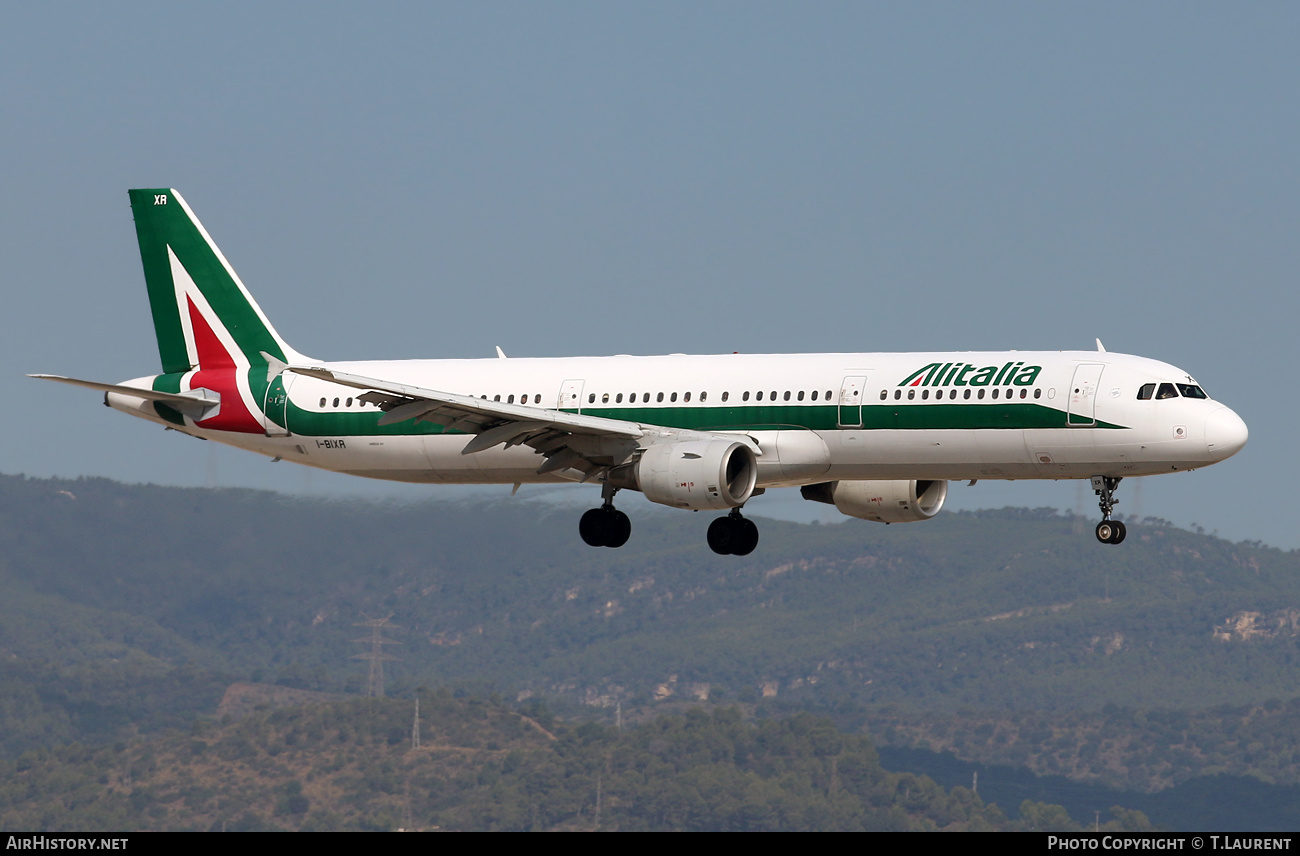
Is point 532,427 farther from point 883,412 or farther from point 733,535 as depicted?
point 883,412

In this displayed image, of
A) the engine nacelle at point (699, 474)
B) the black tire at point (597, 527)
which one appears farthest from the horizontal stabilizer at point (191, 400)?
the engine nacelle at point (699, 474)

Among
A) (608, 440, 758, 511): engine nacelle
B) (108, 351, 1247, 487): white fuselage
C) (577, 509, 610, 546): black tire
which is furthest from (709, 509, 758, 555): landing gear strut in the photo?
(608, 440, 758, 511): engine nacelle

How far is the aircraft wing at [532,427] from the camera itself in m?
50.1

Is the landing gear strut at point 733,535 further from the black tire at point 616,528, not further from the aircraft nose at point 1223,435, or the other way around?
the aircraft nose at point 1223,435

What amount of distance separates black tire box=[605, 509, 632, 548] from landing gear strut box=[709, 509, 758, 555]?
8.91 ft

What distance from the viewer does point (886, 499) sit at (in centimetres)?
5672

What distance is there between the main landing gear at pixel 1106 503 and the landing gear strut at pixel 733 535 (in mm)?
10180

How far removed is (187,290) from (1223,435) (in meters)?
33.0

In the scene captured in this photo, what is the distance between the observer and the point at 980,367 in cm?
5081
